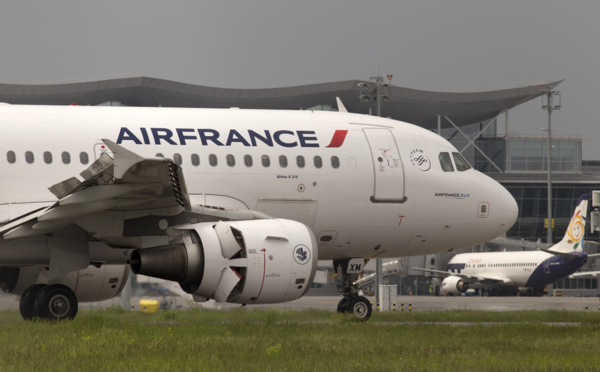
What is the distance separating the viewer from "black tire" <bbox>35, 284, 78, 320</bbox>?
52.5 ft

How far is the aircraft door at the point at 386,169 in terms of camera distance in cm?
1888

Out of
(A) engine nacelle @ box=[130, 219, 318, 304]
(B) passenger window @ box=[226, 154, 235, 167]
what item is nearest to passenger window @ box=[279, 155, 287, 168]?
(B) passenger window @ box=[226, 154, 235, 167]

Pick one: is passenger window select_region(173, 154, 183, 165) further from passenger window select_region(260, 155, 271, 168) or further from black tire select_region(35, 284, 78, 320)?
black tire select_region(35, 284, 78, 320)

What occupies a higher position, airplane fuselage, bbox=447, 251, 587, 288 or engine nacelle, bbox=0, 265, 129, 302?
engine nacelle, bbox=0, 265, 129, 302

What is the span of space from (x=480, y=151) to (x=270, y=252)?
273 ft

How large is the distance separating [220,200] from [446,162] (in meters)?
5.19

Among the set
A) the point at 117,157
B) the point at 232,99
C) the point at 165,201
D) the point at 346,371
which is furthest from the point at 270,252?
the point at 232,99

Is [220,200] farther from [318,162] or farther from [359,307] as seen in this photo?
[359,307]

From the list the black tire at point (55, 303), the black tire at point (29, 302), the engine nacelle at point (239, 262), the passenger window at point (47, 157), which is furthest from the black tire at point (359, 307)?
the passenger window at point (47, 157)

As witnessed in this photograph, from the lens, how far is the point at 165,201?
15.7m

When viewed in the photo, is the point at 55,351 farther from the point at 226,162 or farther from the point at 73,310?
the point at 226,162

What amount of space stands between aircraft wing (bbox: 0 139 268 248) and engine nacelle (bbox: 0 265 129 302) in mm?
2718

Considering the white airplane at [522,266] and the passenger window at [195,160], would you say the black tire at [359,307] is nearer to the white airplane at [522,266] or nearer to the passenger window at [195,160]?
the passenger window at [195,160]

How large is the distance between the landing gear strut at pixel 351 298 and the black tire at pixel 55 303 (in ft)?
19.5
